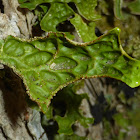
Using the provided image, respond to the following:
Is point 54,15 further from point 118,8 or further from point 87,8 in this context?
point 118,8

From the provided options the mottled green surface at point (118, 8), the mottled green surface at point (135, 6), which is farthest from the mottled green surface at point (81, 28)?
the mottled green surface at point (135, 6)

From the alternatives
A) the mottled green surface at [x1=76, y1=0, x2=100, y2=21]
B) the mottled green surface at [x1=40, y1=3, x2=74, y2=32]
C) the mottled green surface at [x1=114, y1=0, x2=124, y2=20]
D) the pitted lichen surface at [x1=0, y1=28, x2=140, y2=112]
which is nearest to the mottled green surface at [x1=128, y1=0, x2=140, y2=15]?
the mottled green surface at [x1=114, y1=0, x2=124, y2=20]

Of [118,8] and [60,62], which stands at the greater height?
[118,8]

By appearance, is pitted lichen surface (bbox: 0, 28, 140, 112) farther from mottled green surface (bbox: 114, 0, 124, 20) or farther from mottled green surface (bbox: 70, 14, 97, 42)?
mottled green surface (bbox: 114, 0, 124, 20)

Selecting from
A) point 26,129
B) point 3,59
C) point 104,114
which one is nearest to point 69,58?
point 3,59

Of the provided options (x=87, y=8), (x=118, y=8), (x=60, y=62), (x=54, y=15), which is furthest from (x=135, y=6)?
(x=60, y=62)

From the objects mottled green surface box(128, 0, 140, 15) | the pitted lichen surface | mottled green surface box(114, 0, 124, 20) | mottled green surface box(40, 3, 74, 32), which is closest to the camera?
the pitted lichen surface

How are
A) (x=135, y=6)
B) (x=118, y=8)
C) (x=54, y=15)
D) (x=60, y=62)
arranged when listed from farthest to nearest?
(x=135, y=6), (x=118, y=8), (x=54, y=15), (x=60, y=62)

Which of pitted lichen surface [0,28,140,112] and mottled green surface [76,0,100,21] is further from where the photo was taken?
mottled green surface [76,0,100,21]

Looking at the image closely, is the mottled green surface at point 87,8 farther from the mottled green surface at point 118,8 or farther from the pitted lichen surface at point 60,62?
the pitted lichen surface at point 60,62
